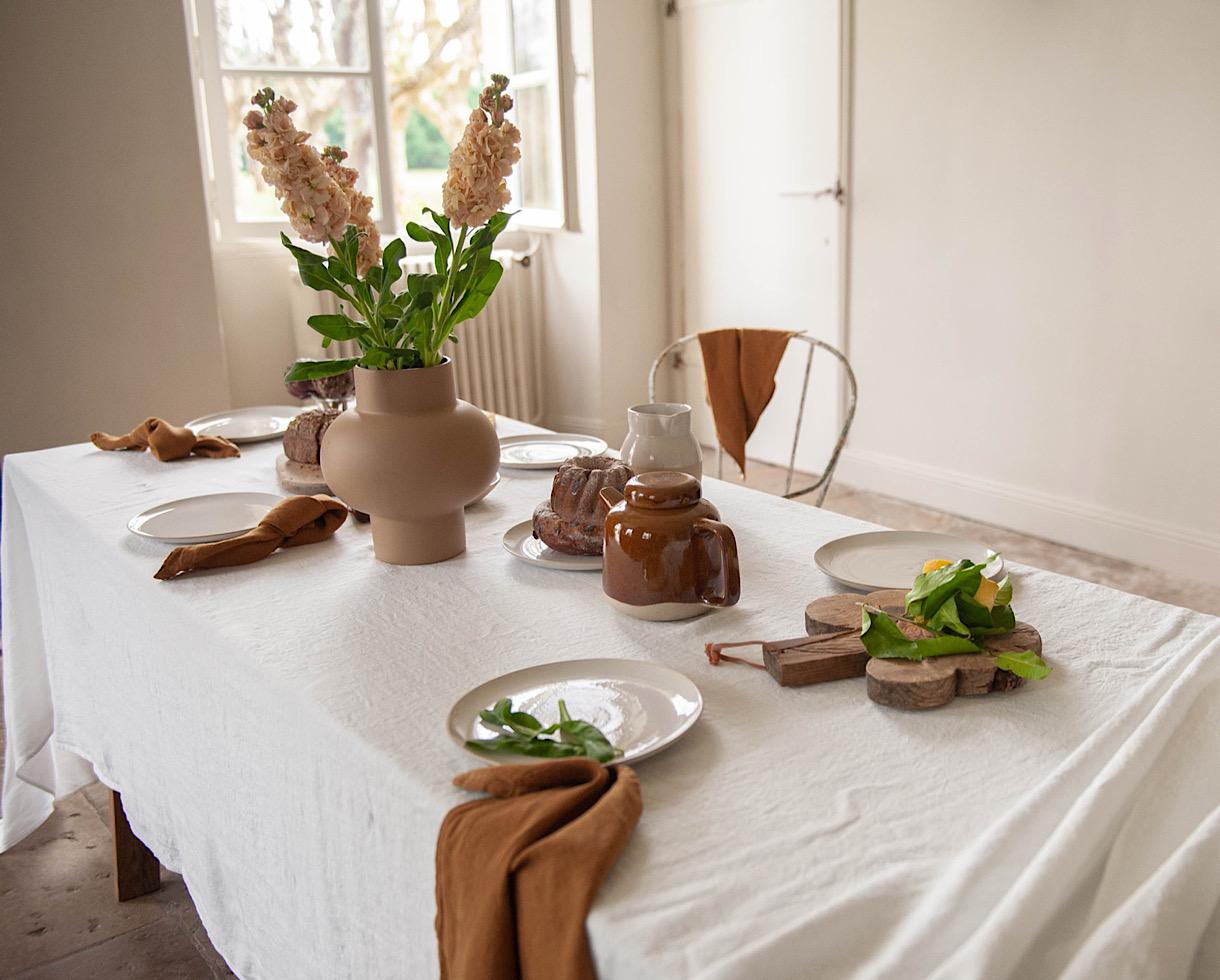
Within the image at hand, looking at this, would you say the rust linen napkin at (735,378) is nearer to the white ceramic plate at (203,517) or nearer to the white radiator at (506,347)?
the white ceramic plate at (203,517)

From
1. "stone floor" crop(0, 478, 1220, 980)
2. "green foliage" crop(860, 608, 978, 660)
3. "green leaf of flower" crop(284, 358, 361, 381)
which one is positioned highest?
"green leaf of flower" crop(284, 358, 361, 381)

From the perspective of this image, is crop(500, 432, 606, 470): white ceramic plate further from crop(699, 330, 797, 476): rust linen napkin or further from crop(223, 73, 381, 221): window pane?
crop(223, 73, 381, 221): window pane

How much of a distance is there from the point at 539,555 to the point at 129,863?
1.03 meters

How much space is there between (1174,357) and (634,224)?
218cm

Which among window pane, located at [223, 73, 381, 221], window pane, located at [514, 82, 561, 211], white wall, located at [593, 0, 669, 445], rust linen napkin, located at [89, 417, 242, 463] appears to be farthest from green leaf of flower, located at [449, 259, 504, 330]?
window pane, located at [514, 82, 561, 211]

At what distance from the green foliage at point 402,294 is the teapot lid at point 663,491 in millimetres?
327

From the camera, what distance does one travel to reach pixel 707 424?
4.81 metres

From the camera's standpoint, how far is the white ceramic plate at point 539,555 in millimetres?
1389

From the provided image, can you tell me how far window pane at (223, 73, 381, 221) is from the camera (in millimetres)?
4148

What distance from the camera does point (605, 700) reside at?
1.03m

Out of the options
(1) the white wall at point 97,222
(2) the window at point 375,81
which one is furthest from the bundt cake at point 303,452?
(2) the window at point 375,81

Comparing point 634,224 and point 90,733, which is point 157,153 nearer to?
point 634,224

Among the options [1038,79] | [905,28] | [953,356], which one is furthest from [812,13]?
[953,356]

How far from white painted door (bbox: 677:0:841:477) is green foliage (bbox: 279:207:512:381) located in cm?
295
